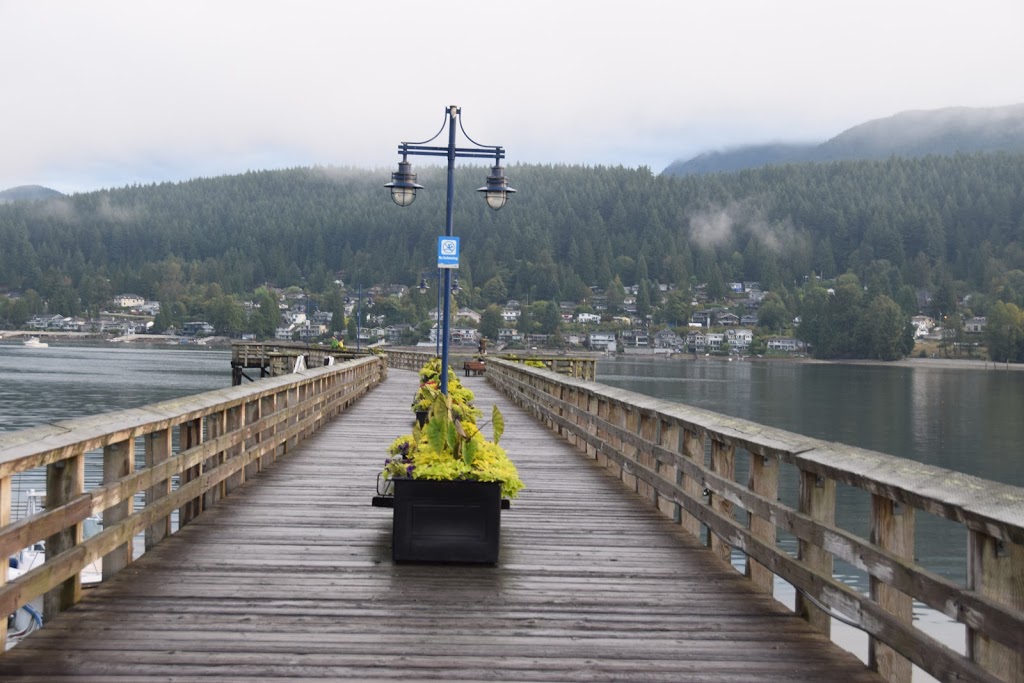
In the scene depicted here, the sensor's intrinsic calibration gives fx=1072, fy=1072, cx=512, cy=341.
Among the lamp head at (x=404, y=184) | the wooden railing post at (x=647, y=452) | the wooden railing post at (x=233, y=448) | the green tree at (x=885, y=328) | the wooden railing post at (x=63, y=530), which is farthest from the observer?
the green tree at (x=885, y=328)

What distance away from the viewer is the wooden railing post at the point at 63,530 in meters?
5.38

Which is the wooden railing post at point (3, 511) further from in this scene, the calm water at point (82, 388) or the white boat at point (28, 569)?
the calm water at point (82, 388)

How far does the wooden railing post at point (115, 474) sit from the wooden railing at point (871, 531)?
374 centimetres

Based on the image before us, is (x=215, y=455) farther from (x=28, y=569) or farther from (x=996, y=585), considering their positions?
(x=996, y=585)

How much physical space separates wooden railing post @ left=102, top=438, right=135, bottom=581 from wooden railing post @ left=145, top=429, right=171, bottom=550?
1.30ft

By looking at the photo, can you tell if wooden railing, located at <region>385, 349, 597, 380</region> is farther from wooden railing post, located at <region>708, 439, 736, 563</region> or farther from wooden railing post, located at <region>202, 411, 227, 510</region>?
wooden railing post, located at <region>708, 439, 736, 563</region>

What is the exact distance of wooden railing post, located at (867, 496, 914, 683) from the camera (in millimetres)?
4648

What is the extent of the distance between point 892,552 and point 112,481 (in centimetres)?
432

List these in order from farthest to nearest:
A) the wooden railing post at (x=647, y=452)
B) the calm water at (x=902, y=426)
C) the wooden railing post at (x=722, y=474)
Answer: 1. the calm water at (x=902, y=426)
2. the wooden railing post at (x=647, y=452)
3. the wooden railing post at (x=722, y=474)

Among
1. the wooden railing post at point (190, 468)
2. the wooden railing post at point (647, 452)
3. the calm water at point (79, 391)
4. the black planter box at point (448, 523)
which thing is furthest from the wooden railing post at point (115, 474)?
the calm water at point (79, 391)

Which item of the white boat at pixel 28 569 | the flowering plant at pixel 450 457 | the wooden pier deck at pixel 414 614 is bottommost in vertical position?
the white boat at pixel 28 569

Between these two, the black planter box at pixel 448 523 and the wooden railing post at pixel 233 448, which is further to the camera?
the wooden railing post at pixel 233 448

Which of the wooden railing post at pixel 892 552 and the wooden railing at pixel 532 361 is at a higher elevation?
the wooden railing post at pixel 892 552

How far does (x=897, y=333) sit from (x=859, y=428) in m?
129
